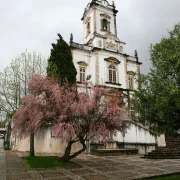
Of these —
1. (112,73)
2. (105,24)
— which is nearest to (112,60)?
(112,73)

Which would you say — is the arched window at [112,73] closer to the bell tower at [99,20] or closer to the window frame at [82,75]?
the window frame at [82,75]

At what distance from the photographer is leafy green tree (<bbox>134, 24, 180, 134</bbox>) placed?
9.52 metres

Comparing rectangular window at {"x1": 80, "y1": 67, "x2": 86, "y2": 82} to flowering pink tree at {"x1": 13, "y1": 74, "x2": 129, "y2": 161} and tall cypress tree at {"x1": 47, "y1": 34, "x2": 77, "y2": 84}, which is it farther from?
flowering pink tree at {"x1": 13, "y1": 74, "x2": 129, "y2": 161}

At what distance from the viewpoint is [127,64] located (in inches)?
1419

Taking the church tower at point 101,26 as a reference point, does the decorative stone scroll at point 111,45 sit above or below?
below

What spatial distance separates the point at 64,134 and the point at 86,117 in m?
1.75

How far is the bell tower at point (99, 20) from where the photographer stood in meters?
36.1

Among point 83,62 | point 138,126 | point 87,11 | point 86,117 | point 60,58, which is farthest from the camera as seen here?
point 87,11

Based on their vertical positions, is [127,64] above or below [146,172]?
above

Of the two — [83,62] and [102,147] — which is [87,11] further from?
[102,147]

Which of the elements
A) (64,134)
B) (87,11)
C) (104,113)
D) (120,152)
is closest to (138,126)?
(120,152)

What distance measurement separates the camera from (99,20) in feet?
121

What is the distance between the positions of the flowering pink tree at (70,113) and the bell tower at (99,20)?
73.5ft

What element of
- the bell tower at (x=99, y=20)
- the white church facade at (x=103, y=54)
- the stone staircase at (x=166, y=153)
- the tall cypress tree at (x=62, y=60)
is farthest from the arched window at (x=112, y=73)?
the stone staircase at (x=166, y=153)
